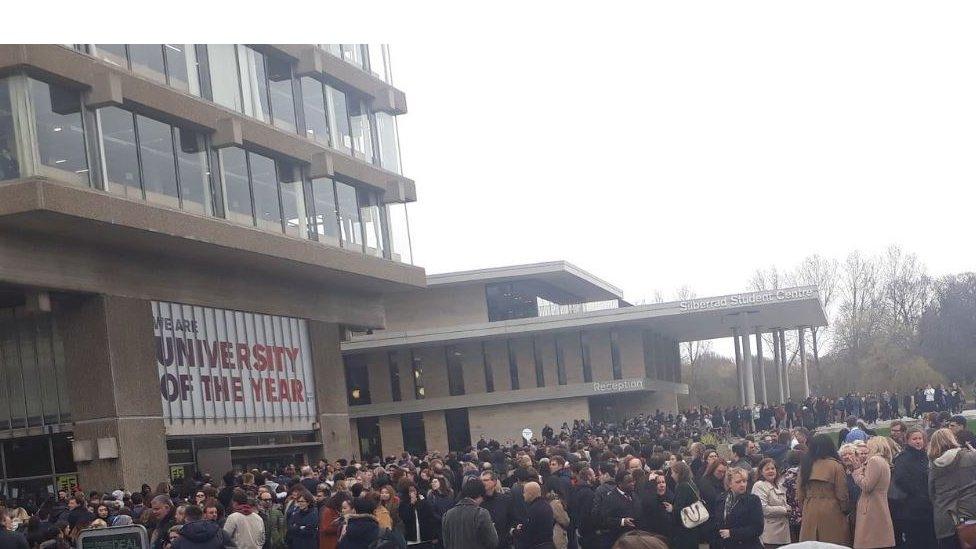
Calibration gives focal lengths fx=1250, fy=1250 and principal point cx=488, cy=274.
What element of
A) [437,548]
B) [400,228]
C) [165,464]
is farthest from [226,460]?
[437,548]

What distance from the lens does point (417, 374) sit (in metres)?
66.4

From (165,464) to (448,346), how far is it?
119 feet

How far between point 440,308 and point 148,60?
38.2m

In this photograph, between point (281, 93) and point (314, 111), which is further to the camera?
point (314, 111)

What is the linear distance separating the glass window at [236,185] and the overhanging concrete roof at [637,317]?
27.9 meters

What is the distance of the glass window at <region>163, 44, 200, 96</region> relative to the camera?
30859 millimetres

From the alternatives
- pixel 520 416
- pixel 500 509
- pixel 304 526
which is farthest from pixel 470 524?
pixel 520 416

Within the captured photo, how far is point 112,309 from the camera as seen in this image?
3000cm

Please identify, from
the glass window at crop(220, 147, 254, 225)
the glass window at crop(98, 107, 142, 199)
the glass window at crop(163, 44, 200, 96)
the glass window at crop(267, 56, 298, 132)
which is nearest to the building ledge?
the glass window at crop(267, 56, 298, 132)

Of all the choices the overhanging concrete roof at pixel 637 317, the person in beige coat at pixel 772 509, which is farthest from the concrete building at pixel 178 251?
the overhanging concrete roof at pixel 637 317

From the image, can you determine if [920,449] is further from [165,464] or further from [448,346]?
[448,346]

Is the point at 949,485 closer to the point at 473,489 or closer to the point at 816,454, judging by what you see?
the point at 816,454

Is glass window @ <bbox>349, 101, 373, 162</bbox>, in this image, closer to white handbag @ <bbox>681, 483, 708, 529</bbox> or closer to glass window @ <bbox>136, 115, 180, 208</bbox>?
glass window @ <bbox>136, 115, 180, 208</bbox>

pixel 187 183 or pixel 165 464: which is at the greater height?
pixel 187 183
